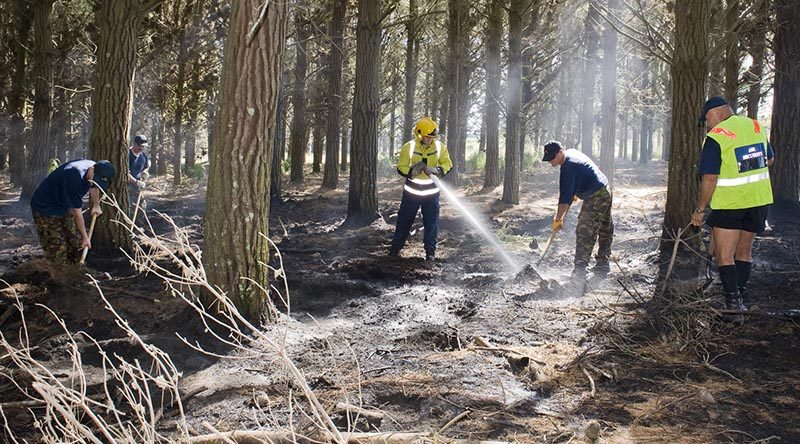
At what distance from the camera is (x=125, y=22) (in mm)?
8391

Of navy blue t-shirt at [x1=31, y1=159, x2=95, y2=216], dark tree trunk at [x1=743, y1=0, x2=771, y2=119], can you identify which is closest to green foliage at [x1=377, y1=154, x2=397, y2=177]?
dark tree trunk at [x1=743, y1=0, x2=771, y2=119]

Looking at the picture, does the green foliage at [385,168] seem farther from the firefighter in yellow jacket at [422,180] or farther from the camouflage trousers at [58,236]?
the camouflage trousers at [58,236]

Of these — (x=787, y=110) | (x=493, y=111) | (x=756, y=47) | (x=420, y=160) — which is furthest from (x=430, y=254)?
(x=493, y=111)

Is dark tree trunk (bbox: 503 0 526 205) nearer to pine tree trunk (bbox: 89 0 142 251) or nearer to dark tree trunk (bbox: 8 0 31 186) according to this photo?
pine tree trunk (bbox: 89 0 142 251)

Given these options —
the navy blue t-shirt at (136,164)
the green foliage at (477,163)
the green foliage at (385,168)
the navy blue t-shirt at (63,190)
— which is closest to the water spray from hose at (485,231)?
the navy blue t-shirt at (63,190)

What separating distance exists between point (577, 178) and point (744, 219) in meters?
2.26

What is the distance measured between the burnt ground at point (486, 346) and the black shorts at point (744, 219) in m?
0.69

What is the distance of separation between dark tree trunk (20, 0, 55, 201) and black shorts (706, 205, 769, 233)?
14.0m

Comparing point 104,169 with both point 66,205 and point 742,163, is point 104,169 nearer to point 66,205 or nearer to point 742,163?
point 66,205

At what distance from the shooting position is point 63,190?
23.2 feet

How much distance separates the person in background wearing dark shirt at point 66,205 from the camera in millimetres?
6969

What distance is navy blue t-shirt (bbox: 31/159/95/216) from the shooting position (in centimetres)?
697

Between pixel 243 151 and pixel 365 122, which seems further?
pixel 365 122

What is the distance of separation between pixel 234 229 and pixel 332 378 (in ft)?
4.97
